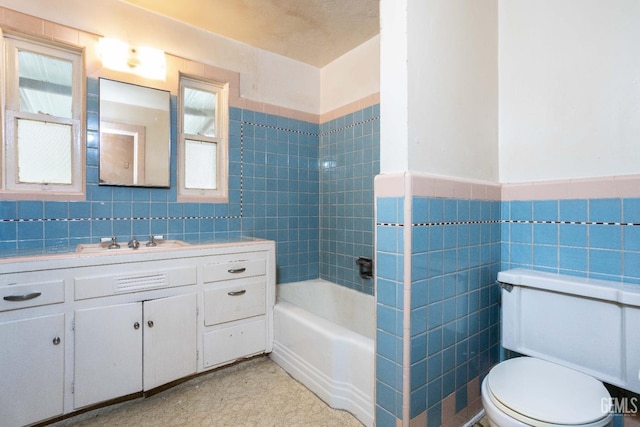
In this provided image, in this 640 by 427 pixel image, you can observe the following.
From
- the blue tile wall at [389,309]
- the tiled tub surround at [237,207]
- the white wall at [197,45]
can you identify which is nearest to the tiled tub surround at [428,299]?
the blue tile wall at [389,309]

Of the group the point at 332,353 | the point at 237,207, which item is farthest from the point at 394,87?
the point at 237,207

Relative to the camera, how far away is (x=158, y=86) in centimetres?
206

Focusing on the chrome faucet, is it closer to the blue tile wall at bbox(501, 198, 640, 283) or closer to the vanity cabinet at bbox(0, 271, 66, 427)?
the vanity cabinet at bbox(0, 271, 66, 427)

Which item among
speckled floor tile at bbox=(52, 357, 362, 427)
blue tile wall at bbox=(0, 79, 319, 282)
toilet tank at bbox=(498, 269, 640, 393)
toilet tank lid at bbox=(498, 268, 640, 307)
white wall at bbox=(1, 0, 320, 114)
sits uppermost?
white wall at bbox=(1, 0, 320, 114)

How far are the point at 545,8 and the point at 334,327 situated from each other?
194cm

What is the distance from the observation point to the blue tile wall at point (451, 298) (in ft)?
3.79

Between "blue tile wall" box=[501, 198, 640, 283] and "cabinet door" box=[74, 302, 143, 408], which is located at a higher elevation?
"blue tile wall" box=[501, 198, 640, 283]

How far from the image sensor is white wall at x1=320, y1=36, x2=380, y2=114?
2.33 metres

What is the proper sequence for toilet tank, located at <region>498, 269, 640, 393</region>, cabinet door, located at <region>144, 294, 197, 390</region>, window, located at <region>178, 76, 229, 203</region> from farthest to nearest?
window, located at <region>178, 76, 229, 203</region>
cabinet door, located at <region>144, 294, 197, 390</region>
toilet tank, located at <region>498, 269, 640, 393</region>

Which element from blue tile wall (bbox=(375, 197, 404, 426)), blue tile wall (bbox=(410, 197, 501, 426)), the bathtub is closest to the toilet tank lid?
blue tile wall (bbox=(410, 197, 501, 426))

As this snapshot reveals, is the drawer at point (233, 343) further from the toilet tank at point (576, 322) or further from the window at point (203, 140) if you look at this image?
the toilet tank at point (576, 322)

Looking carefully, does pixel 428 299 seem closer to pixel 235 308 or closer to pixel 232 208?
pixel 235 308

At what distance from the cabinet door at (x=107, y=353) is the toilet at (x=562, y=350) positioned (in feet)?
5.41

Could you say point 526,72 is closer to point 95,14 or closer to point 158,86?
point 158,86
